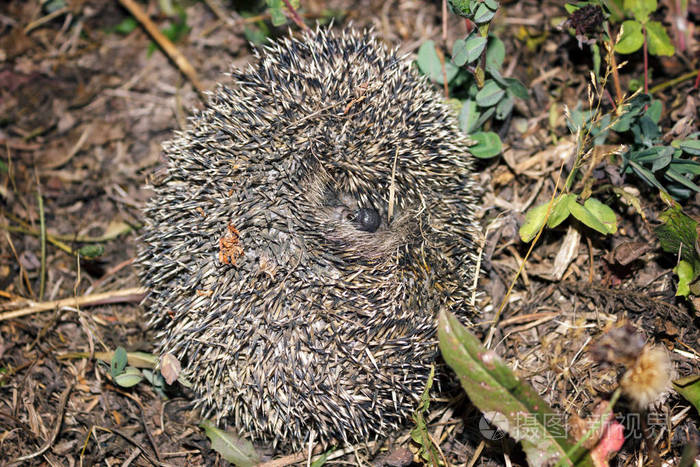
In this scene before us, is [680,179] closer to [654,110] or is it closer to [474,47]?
[654,110]

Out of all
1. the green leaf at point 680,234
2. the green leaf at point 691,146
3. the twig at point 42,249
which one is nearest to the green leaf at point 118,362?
the twig at point 42,249

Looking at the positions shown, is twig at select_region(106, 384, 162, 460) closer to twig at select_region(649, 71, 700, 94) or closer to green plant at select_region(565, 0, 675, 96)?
green plant at select_region(565, 0, 675, 96)

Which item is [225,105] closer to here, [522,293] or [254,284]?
[254,284]

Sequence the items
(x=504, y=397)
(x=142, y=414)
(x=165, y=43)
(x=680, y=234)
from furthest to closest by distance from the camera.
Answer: (x=165, y=43)
(x=142, y=414)
(x=680, y=234)
(x=504, y=397)

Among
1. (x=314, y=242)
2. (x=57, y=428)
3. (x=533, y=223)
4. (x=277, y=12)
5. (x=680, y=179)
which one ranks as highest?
(x=277, y=12)

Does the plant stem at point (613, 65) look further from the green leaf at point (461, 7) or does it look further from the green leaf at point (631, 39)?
the green leaf at point (461, 7)

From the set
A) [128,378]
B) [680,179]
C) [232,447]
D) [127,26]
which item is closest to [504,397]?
[232,447]

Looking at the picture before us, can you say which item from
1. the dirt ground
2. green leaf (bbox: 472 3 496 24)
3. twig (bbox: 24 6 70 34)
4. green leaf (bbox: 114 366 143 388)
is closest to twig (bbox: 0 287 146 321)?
the dirt ground
